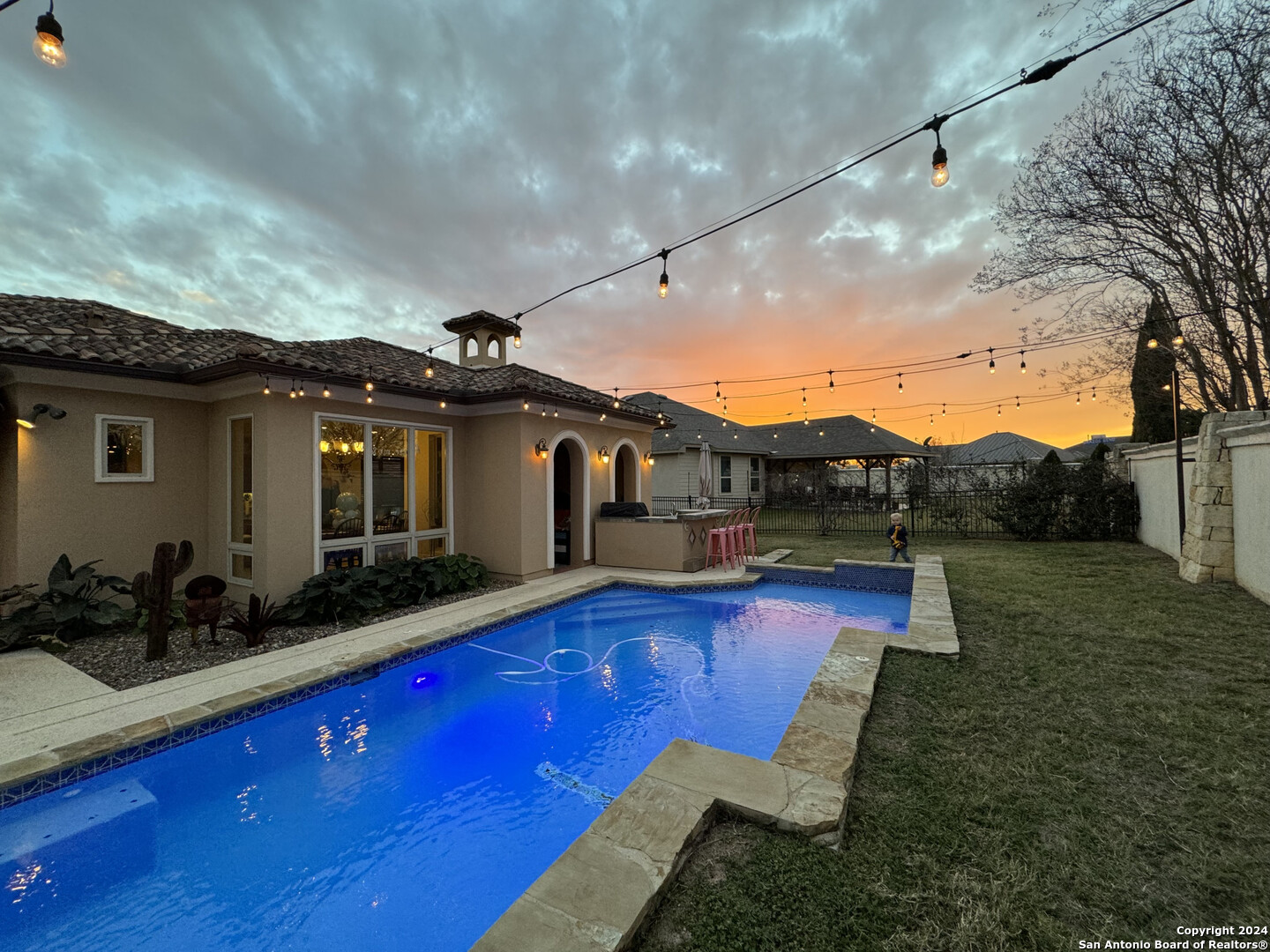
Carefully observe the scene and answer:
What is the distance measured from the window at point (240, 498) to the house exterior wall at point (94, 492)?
1.98 ft

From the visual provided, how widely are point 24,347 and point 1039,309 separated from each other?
55.1ft

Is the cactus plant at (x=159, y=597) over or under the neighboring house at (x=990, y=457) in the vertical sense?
under

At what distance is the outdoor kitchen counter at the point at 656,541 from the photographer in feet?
31.1

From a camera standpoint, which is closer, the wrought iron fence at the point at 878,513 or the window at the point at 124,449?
the window at the point at 124,449

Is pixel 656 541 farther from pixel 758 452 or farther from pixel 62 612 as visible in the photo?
pixel 758 452

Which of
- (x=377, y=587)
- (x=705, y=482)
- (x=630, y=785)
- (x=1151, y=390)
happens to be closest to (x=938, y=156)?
(x=630, y=785)

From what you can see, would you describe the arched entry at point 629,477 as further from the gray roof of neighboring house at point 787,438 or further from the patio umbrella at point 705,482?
the gray roof of neighboring house at point 787,438

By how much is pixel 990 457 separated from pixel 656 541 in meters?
28.5

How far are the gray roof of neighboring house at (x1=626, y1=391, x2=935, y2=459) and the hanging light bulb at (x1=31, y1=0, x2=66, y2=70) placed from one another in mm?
16785

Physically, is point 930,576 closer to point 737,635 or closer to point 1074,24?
point 737,635

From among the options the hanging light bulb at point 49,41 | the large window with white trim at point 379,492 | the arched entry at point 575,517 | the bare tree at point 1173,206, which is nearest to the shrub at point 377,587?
the large window with white trim at point 379,492

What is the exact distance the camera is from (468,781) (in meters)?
3.50

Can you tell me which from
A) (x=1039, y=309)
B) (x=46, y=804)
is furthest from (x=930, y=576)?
(x=46, y=804)

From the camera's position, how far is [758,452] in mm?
22328
